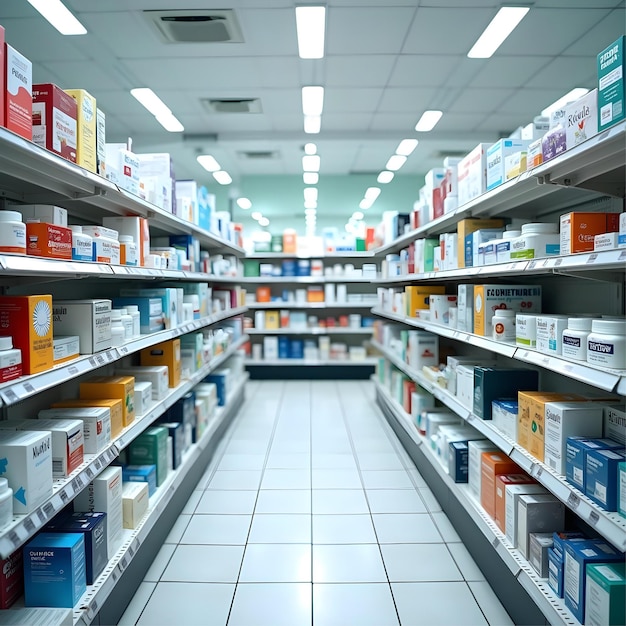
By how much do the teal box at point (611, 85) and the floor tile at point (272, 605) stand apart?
2.39 metres

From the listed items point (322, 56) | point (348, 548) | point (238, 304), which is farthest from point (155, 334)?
point (238, 304)

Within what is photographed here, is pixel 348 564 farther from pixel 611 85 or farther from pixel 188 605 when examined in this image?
pixel 611 85

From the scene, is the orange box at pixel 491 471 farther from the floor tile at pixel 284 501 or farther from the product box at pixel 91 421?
the product box at pixel 91 421

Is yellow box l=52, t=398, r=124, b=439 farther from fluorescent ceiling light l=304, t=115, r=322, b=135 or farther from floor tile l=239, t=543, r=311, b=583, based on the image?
fluorescent ceiling light l=304, t=115, r=322, b=135

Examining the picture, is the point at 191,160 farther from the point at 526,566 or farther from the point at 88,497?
the point at 526,566

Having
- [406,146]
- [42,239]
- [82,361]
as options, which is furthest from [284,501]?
[406,146]

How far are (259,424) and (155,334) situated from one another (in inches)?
113

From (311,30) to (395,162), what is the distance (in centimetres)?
443

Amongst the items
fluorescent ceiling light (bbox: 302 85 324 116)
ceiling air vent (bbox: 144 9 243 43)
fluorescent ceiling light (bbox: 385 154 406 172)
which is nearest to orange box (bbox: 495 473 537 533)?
ceiling air vent (bbox: 144 9 243 43)

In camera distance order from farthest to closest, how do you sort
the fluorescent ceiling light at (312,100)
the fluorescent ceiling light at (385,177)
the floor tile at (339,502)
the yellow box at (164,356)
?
the fluorescent ceiling light at (385,177)
the fluorescent ceiling light at (312,100)
the yellow box at (164,356)
the floor tile at (339,502)

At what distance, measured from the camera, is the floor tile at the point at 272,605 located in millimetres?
2154

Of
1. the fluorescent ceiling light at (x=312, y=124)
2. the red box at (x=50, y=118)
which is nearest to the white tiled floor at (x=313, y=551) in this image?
the red box at (x=50, y=118)

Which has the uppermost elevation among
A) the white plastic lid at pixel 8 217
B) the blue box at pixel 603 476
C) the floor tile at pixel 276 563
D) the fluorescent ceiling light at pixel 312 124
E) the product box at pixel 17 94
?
the fluorescent ceiling light at pixel 312 124

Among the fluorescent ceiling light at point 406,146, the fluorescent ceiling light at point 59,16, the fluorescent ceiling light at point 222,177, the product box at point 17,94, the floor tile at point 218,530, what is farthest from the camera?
the fluorescent ceiling light at point 222,177
